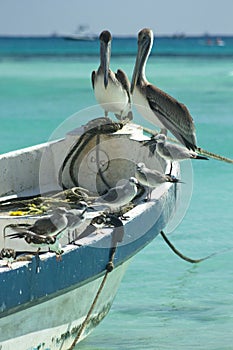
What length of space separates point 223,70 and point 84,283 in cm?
4119

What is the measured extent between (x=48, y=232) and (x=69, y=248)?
0.75ft

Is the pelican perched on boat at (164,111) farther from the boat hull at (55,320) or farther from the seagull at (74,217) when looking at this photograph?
the seagull at (74,217)

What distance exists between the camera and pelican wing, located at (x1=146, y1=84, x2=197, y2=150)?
8.69m

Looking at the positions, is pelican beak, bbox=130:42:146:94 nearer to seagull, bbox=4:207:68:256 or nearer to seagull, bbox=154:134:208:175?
seagull, bbox=154:134:208:175

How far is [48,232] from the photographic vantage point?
18.7ft

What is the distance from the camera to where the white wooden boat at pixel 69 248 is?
5629 mm

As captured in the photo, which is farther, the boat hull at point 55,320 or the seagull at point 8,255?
the boat hull at point 55,320

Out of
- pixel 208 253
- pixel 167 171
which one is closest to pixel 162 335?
pixel 167 171

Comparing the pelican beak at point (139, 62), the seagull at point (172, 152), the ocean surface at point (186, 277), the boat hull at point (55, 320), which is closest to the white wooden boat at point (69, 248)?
the boat hull at point (55, 320)

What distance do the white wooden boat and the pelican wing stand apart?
265 mm

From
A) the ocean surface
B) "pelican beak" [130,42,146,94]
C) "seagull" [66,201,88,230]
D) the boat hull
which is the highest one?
"seagull" [66,201,88,230]

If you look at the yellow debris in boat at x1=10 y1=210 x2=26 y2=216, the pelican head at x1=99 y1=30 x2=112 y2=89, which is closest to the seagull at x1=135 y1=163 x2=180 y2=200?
the yellow debris in boat at x1=10 y1=210 x2=26 y2=216

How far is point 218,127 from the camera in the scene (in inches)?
854

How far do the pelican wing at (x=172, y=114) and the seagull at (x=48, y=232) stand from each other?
3028 mm
